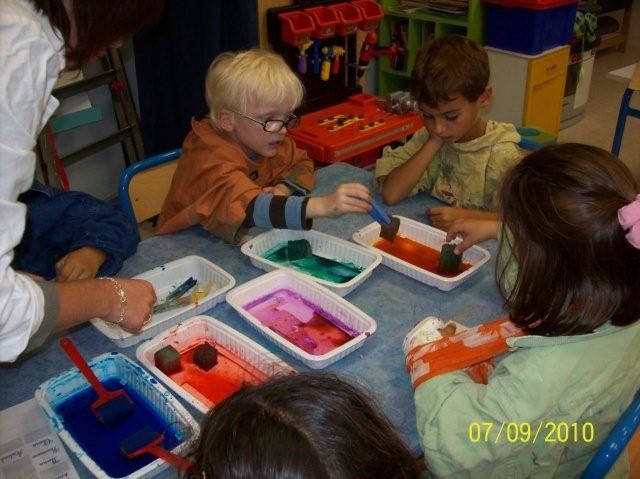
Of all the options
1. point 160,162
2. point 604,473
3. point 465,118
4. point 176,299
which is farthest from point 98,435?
point 465,118

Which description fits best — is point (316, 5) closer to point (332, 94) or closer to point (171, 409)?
point (332, 94)

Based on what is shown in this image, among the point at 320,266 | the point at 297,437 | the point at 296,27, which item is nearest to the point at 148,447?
the point at 297,437

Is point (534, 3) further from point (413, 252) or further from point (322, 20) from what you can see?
point (413, 252)

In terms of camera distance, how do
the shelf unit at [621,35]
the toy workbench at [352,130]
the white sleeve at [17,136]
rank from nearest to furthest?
the white sleeve at [17,136]
the toy workbench at [352,130]
the shelf unit at [621,35]

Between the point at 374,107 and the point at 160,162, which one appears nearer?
the point at 160,162

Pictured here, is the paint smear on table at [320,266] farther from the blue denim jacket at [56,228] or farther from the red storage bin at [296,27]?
the red storage bin at [296,27]

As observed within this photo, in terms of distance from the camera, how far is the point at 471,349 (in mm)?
1074

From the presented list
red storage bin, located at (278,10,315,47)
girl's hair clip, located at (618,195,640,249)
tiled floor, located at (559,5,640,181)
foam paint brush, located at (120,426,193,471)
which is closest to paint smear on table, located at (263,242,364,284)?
foam paint brush, located at (120,426,193,471)

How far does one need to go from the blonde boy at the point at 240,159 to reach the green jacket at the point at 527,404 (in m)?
0.57

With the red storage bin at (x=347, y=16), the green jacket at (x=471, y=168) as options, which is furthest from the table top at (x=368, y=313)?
the red storage bin at (x=347, y=16)

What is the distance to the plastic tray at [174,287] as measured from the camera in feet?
3.79

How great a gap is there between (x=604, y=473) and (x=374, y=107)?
227 cm

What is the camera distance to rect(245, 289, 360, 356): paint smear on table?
46.4 inches

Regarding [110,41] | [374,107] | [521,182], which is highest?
[110,41]
